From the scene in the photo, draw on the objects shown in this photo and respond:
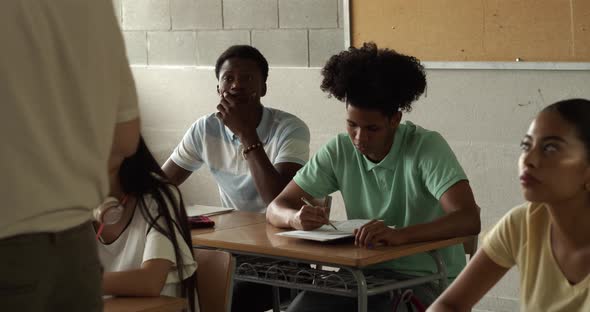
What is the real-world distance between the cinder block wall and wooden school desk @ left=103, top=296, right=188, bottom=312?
7.84 feet

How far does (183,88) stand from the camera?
506cm

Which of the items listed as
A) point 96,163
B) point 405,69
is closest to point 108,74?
point 96,163

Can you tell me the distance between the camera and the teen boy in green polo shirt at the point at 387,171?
8.93 ft

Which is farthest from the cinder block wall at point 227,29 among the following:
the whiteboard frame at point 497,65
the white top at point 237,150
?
the white top at point 237,150

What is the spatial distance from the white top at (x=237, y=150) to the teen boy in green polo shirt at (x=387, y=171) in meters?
0.49

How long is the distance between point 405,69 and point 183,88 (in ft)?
7.69

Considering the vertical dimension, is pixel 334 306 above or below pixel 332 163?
below

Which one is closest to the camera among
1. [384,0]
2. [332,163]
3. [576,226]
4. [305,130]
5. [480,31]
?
[576,226]

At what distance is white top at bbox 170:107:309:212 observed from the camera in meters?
3.51

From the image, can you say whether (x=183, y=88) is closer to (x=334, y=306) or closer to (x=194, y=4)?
(x=194, y=4)

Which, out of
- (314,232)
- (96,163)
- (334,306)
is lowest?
(334,306)

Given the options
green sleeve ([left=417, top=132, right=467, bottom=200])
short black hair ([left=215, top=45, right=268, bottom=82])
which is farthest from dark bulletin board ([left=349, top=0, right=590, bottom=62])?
green sleeve ([left=417, top=132, right=467, bottom=200])

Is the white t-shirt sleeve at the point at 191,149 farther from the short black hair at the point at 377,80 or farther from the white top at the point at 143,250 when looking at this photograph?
the white top at the point at 143,250

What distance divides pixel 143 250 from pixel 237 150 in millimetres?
1236
